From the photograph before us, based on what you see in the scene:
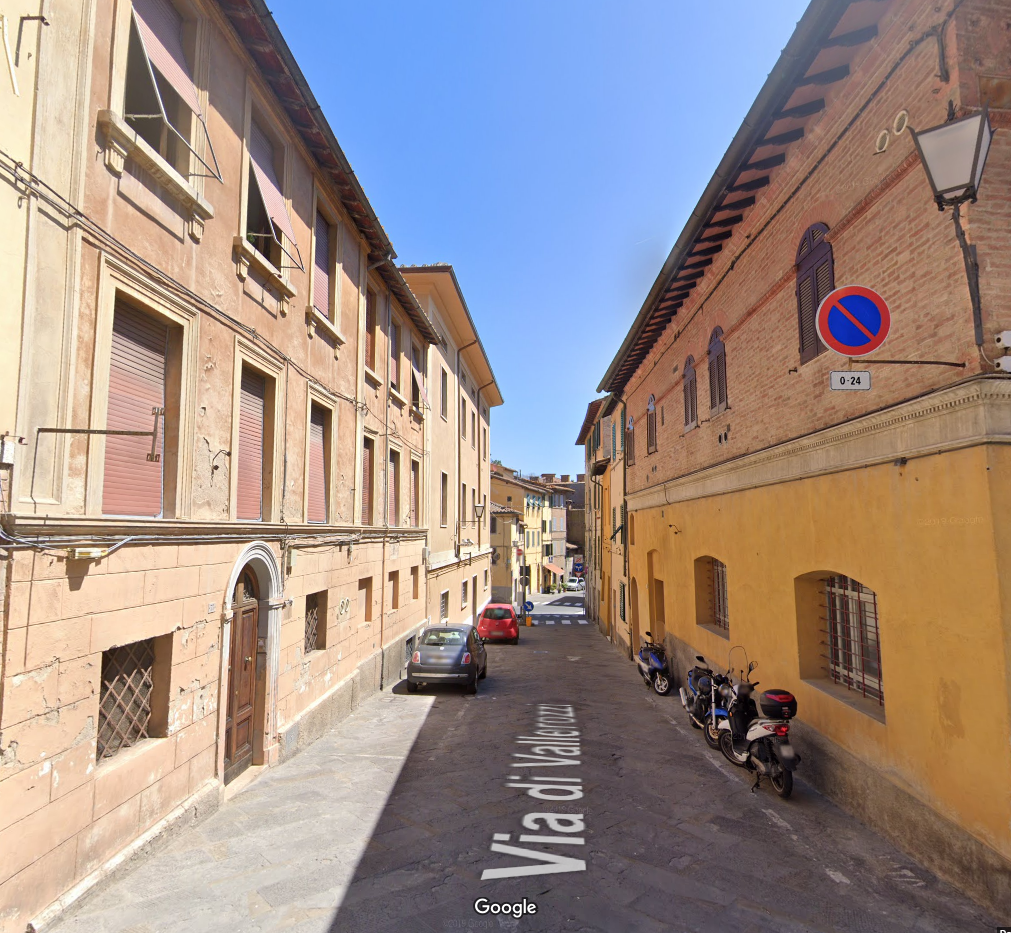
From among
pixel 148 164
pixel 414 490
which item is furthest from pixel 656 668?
pixel 148 164

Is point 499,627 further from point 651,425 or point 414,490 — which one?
point 651,425

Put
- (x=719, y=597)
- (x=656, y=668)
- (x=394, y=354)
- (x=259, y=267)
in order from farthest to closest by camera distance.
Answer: (x=394, y=354), (x=656, y=668), (x=719, y=597), (x=259, y=267)

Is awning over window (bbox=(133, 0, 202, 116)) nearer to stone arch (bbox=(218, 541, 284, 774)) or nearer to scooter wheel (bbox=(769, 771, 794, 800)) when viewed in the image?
stone arch (bbox=(218, 541, 284, 774))

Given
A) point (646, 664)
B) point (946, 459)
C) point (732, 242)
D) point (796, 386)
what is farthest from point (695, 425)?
point (946, 459)

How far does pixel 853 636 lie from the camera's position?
7156 millimetres

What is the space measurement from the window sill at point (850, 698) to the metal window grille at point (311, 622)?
686 cm

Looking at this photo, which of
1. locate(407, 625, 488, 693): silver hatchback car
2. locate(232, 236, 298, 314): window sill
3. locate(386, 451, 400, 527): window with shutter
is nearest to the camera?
locate(232, 236, 298, 314): window sill

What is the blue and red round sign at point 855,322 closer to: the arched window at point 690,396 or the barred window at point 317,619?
the arched window at point 690,396

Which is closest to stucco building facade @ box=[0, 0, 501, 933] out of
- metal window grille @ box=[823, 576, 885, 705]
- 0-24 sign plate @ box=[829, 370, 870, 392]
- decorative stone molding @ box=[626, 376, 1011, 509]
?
0-24 sign plate @ box=[829, 370, 870, 392]

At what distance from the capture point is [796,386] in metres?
7.85

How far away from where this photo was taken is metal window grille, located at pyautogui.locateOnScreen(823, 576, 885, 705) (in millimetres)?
6717

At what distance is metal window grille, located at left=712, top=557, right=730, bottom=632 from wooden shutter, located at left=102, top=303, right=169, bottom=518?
30.4 ft

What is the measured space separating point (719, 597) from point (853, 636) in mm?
4844

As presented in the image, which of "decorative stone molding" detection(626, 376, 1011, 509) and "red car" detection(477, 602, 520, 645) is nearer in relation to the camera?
"decorative stone molding" detection(626, 376, 1011, 509)
